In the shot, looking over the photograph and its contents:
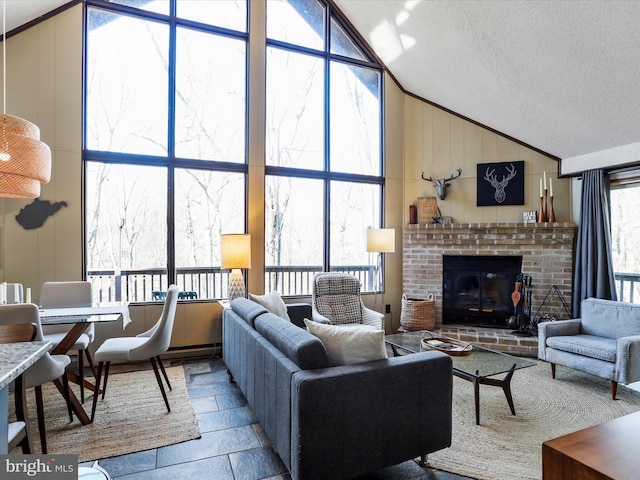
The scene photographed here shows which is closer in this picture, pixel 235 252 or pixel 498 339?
pixel 235 252

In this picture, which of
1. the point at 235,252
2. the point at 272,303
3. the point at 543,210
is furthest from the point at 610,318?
the point at 235,252

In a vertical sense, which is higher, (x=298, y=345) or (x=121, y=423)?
(x=298, y=345)

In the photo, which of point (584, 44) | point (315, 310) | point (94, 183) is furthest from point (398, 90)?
point (94, 183)

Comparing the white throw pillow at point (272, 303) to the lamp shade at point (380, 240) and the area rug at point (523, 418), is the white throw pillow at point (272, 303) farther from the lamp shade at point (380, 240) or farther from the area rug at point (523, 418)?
the area rug at point (523, 418)

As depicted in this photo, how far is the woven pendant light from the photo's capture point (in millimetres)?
2150

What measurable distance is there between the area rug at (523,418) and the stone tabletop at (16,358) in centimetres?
211

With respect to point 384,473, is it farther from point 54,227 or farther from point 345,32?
point 345,32

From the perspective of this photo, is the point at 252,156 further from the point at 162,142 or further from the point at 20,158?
the point at 20,158

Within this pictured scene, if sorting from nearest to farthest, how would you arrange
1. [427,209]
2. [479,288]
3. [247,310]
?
[247,310], [479,288], [427,209]

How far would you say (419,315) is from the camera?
15.3 ft

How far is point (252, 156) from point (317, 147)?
0.97m

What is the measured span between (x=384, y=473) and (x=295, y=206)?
340 cm

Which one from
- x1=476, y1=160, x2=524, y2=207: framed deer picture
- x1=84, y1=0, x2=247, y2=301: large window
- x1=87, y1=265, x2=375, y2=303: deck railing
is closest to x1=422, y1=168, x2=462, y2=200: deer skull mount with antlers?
x1=476, y1=160, x2=524, y2=207: framed deer picture

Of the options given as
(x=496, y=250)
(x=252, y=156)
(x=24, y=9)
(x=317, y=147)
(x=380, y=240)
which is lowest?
(x=496, y=250)
